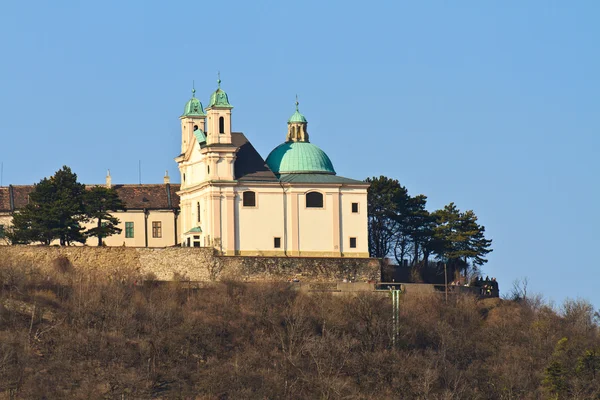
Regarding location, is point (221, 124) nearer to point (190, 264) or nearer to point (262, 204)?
point (262, 204)

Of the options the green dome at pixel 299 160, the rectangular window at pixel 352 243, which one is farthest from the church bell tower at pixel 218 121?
the rectangular window at pixel 352 243

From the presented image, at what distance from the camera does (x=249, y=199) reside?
105 metres

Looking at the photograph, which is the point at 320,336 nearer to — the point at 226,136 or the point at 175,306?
the point at 175,306

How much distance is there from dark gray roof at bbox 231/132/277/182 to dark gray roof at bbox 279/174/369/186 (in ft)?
2.76

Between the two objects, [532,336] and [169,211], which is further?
[169,211]

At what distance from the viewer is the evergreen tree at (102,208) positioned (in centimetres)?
10594

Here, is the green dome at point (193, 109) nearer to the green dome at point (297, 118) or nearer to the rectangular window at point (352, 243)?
the green dome at point (297, 118)

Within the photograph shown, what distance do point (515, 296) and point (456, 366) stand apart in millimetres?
13066

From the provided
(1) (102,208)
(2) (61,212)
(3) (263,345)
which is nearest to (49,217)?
(2) (61,212)

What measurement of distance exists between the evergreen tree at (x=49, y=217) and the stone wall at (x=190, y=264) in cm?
251

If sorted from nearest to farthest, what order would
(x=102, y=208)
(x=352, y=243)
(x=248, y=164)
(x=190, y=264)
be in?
1. (x=190, y=264)
2. (x=352, y=243)
3. (x=248, y=164)
4. (x=102, y=208)

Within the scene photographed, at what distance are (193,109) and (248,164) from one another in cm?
646

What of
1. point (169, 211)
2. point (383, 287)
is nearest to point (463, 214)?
point (383, 287)

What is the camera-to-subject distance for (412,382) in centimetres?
9300
